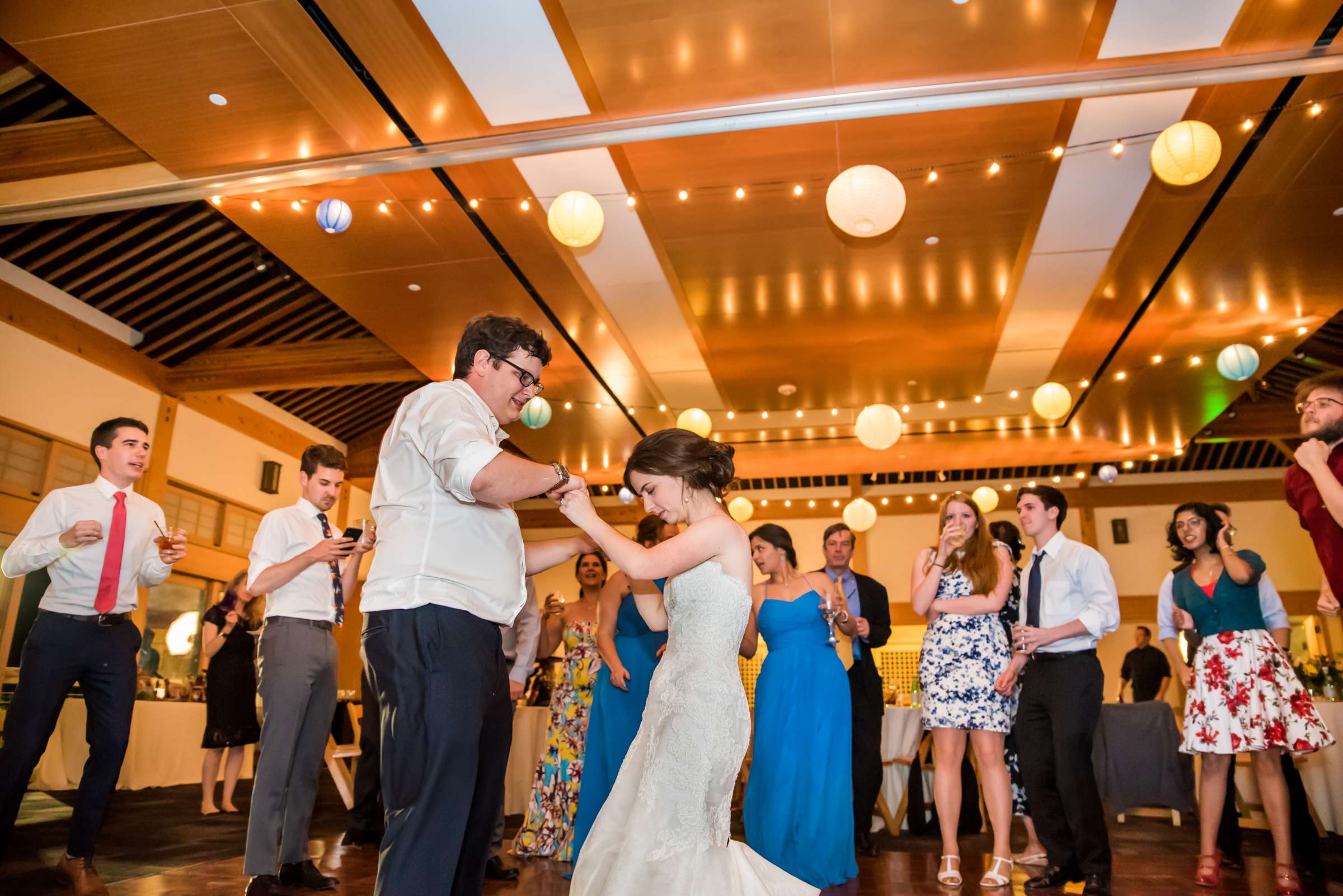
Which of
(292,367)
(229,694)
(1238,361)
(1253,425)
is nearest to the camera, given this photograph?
(229,694)

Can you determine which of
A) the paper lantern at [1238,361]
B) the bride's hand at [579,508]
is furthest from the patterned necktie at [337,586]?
the paper lantern at [1238,361]

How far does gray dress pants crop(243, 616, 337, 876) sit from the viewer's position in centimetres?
287

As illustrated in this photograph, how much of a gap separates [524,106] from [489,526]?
12.1 feet

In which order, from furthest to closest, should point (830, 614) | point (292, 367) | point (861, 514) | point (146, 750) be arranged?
point (861, 514) → point (292, 367) → point (146, 750) → point (830, 614)

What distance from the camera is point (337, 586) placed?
3258 millimetres

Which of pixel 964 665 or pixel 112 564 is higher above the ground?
pixel 112 564

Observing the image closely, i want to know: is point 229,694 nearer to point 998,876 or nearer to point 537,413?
point 537,413

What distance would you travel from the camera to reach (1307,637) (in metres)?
13.4

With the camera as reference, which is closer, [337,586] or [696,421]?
[337,586]

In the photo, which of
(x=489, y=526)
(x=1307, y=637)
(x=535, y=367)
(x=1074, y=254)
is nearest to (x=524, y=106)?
(x=535, y=367)

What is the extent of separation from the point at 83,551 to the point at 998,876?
3.69 m

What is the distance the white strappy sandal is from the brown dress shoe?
3159 millimetres

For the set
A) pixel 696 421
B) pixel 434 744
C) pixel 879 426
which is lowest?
pixel 434 744

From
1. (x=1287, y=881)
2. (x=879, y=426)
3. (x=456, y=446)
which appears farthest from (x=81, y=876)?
(x=879, y=426)
